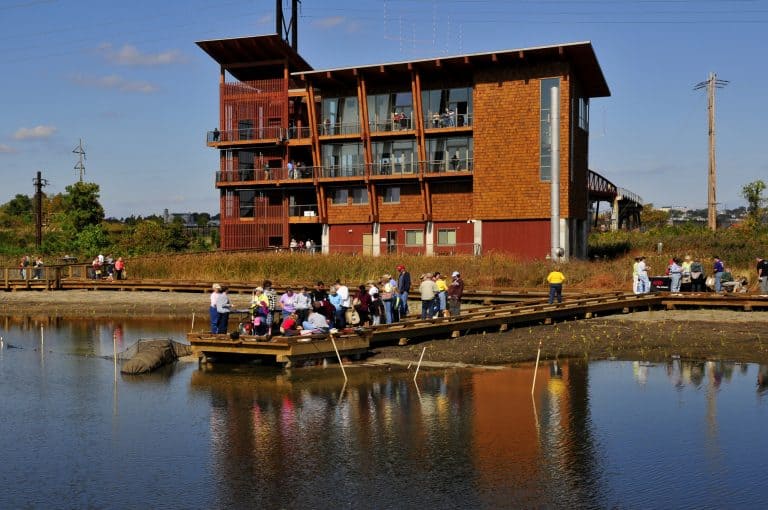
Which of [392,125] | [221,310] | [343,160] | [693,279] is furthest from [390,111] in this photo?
[221,310]

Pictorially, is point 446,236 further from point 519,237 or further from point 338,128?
point 338,128

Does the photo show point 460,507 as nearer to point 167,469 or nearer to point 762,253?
point 167,469

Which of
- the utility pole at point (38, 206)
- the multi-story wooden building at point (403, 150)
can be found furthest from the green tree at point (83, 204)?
the multi-story wooden building at point (403, 150)

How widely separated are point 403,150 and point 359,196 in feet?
15.5

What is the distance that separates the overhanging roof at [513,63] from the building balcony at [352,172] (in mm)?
6223

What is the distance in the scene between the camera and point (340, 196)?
205 ft

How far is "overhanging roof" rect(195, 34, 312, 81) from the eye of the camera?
6197 centimetres

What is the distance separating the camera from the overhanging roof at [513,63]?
2041 inches

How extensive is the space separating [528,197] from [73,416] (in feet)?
130

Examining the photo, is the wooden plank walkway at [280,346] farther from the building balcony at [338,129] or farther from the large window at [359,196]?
the building balcony at [338,129]

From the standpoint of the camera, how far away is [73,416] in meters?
17.8

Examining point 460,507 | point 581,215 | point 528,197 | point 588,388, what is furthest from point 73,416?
point 581,215

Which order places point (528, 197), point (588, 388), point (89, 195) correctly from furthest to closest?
point (89, 195), point (528, 197), point (588, 388)

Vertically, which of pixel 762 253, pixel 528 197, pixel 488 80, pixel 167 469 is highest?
pixel 488 80
